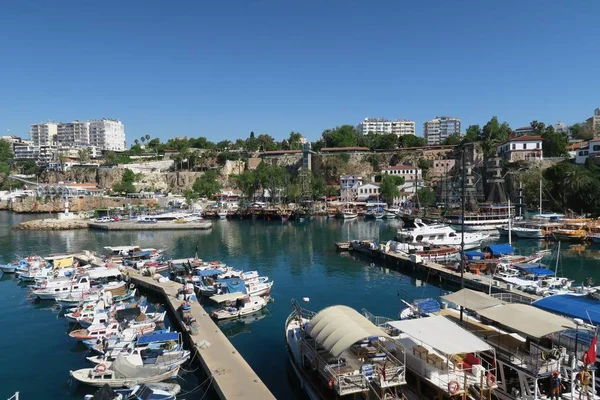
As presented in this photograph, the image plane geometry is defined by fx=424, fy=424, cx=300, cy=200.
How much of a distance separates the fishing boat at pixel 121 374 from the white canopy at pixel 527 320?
1316 centimetres

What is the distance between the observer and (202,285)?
30.8 metres

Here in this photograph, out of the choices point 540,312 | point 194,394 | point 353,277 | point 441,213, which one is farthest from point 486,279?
point 441,213

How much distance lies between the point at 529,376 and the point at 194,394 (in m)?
12.2

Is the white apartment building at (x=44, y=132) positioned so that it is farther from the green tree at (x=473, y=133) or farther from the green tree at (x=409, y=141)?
the green tree at (x=473, y=133)

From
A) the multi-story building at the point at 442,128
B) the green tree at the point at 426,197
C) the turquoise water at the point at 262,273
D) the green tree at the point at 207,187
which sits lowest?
the turquoise water at the point at 262,273

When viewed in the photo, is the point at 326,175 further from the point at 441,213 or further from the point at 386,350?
the point at 386,350

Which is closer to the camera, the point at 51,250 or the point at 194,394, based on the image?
the point at 194,394

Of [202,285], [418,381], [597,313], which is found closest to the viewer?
[418,381]

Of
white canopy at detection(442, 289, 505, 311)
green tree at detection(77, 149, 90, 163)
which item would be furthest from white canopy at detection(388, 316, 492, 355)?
green tree at detection(77, 149, 90, 163)

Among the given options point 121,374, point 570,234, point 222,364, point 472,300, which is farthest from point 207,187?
point 472,300

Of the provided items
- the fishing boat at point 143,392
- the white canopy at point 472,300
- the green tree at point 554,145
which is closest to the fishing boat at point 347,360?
the white canopy at point 472,300

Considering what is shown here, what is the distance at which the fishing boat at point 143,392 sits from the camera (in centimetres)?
1540

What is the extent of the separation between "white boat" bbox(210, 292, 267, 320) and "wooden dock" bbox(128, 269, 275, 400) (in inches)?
67.3

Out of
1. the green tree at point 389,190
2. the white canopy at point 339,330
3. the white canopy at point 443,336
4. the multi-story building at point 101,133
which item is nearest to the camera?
the white canopy at point 443,336
